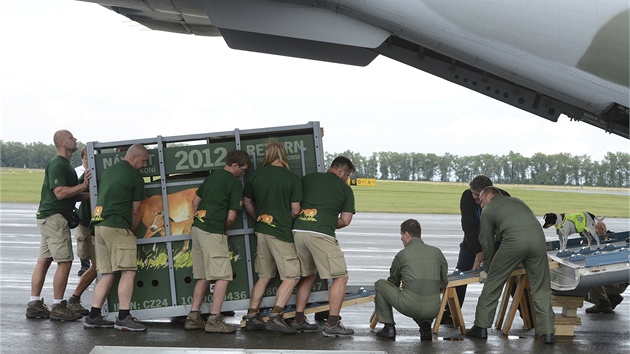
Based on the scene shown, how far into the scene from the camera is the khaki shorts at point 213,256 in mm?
8336

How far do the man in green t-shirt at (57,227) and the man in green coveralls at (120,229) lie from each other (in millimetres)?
682

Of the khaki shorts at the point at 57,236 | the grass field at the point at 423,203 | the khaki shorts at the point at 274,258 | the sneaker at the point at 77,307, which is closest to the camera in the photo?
the khaki shorts at the point at 274,258

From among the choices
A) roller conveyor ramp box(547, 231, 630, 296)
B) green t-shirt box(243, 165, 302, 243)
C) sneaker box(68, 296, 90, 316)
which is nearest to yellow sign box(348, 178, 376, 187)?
sneaker box(68, 296, 90, 316)

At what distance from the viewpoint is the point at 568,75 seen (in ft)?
26.3

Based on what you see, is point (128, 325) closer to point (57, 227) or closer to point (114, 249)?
point (114, 249)

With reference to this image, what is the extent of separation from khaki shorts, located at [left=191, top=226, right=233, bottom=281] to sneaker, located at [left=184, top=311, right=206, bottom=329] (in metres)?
0.39

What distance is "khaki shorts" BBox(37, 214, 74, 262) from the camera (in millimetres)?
9094

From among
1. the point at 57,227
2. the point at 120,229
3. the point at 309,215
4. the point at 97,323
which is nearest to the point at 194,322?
the point at 97,323

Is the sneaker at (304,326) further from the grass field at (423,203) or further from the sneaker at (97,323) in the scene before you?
the grass field at (423,203)

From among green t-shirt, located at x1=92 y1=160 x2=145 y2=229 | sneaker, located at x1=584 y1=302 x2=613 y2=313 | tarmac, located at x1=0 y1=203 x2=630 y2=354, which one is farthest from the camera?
sneaker, located at x1=584 y1=302 x2=613 y2=313

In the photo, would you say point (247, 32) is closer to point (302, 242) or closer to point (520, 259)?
point (302, 242)

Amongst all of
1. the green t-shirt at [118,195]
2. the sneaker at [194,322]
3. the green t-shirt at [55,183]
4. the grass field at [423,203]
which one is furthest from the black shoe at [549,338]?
the grass field at [423,203]

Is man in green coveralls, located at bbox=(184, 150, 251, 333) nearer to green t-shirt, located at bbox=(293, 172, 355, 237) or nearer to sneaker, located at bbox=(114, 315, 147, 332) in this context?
sneaker, located at bbox=(114, 315, 147, 332)

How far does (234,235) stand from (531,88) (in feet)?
11.0
